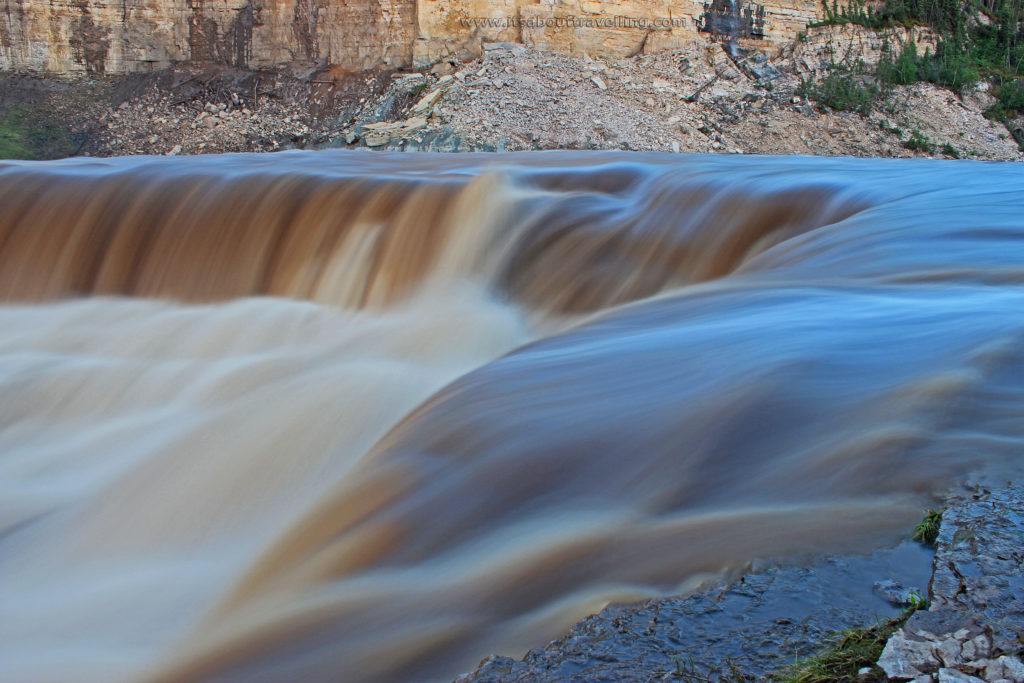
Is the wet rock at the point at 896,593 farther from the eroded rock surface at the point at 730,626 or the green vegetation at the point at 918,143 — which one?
the green vegetation at the point at 918,143

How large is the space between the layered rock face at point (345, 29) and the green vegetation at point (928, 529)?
786 inches

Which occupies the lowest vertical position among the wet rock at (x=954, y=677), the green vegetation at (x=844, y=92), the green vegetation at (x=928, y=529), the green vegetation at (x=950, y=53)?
the green vegetation at (x=928, y=529)

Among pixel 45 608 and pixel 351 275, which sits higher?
pixel 351 275

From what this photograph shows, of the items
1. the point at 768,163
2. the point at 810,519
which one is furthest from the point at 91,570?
A: the point at 768,163

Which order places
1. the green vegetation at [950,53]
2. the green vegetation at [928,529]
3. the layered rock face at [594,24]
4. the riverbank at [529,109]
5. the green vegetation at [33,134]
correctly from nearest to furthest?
1. the green vegetation at [928,529]
2. the riverbank at [529,109]
3. the layered rock face at [594,24]
4. the green vegetation at [950,53]
5. the green vegetation at [33,134]

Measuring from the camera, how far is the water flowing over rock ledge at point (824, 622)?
3.78 feet

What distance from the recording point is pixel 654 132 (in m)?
18.2

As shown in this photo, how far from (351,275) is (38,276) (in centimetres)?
187

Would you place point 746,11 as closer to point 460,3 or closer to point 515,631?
point 460,3

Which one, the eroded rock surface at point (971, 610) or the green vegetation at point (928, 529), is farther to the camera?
the green vegetation at point (928, 529)

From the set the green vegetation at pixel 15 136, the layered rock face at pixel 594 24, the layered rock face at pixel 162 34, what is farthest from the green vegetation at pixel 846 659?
the green vegetation at pixel 15 136

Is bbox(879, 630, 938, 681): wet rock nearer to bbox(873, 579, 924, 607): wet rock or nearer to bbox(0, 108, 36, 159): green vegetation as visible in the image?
bbox(873, 579, 924, 607): wet rock

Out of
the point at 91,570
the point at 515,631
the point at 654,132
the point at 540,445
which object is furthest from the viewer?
the point at 654,132

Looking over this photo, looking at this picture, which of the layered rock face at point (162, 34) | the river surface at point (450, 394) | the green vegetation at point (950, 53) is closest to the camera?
the river surface at point (450, 394)
